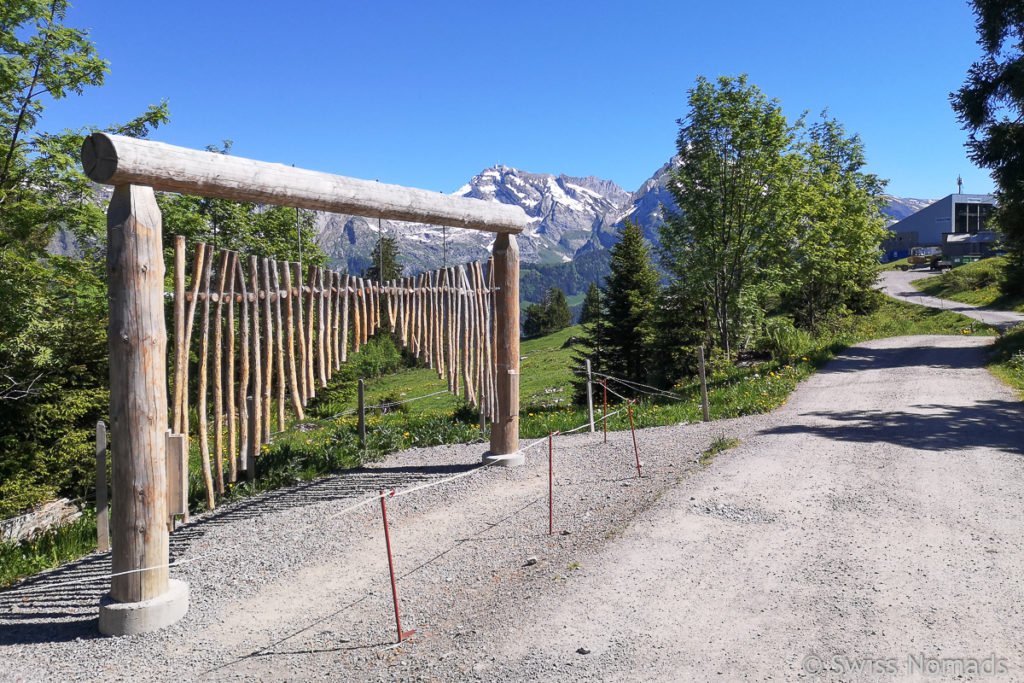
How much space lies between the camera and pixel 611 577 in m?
6.10

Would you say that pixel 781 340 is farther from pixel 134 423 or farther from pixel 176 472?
pixel 134 423

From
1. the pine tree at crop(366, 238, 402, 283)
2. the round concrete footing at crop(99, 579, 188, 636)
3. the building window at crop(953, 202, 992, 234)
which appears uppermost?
the building window at crop(953, 202, 992, 234)

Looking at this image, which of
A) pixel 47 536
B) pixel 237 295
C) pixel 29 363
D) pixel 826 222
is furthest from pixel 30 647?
pixel 826 222

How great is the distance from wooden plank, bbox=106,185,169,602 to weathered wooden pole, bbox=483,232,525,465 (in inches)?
216

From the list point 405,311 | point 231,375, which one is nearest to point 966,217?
point 405,311

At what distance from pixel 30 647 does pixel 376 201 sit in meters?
5.58

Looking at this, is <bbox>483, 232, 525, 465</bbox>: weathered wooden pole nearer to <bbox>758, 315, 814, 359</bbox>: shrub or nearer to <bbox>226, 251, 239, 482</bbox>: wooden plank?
<bbox>226, 251, 239, 482</bbox>: wooden plank

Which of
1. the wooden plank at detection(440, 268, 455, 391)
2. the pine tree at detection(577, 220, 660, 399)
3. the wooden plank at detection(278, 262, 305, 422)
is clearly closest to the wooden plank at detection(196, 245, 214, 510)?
the wooden plank at detection(278, 262, 305, 422)

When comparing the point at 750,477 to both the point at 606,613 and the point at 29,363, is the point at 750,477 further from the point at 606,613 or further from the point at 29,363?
the point at 29,363

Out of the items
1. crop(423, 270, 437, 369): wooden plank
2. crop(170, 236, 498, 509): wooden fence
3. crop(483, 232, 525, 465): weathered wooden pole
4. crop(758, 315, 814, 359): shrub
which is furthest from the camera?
crop(758, 315, 814, 359): shrub

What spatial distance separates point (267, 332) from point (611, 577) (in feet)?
14.8

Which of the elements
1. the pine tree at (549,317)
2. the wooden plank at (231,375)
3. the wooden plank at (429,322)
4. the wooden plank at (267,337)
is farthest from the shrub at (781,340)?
the pine tree at (549,317)

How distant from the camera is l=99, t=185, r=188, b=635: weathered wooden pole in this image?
6023 mm

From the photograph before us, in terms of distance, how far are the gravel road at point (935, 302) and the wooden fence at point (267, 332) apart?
27.0 metres
